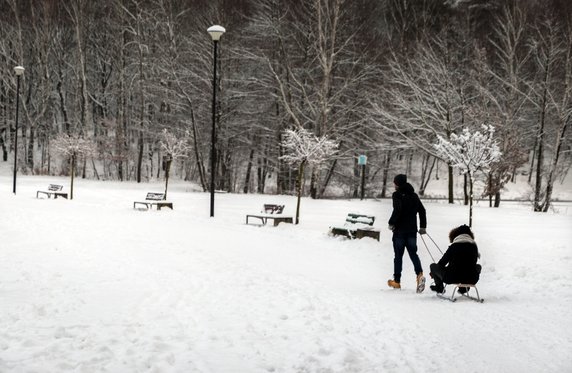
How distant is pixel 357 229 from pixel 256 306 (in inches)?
301

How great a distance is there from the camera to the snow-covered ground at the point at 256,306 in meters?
4.55

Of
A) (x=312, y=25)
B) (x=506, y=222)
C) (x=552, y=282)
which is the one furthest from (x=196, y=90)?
(x=552, y=282)

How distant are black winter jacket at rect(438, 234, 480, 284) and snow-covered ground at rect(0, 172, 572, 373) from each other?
0.44m

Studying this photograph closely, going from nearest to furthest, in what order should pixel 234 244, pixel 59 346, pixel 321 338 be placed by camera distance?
pixel 59 346 < pixel 321 338 < pixel 234 244

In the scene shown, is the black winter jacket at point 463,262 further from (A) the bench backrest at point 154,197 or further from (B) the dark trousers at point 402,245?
(A) the bench backrest at point 154,197

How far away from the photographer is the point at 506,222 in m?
17.5

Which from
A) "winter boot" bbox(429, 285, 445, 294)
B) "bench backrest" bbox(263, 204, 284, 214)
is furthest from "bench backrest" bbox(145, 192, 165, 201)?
"winter boot" bbox(429, 285, 445, 294)

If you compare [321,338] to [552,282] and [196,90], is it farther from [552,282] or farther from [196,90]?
[196,90]

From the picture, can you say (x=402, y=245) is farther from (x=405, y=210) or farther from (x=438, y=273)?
(x=438, y=273)

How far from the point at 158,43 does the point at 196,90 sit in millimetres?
4471

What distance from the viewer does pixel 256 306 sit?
6.44m

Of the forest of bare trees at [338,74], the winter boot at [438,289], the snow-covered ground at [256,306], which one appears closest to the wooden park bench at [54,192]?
the forest of bare trees at [338,74]

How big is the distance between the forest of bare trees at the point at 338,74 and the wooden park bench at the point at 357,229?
10.1 metres

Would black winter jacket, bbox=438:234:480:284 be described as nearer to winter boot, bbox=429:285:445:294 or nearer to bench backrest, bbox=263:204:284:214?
winter boot, bbox=429:285:445:294
